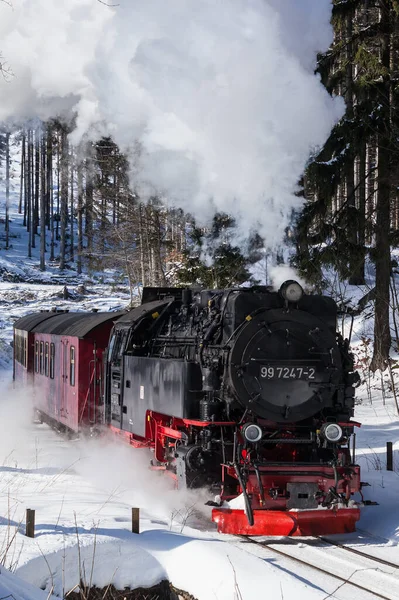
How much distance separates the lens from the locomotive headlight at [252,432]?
295 inches

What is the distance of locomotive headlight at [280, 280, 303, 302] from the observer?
7977 millimetres

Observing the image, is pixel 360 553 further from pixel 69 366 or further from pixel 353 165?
pixel 353 165

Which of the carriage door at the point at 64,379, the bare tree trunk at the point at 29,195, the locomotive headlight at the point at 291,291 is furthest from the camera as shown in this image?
the bare tree trunk at the point at 29,195

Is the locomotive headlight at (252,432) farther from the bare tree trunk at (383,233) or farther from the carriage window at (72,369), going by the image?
the bare tree trunk at (383,233)

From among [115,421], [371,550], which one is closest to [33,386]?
[115,421]

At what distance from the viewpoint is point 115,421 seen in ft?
36.0

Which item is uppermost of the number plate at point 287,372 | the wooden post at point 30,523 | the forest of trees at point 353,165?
the forest of trees at point 353,165

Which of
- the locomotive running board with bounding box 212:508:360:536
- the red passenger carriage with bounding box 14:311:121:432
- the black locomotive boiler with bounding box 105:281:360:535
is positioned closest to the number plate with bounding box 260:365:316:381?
the black locomotive boiler with bounding box 105:281:360:535

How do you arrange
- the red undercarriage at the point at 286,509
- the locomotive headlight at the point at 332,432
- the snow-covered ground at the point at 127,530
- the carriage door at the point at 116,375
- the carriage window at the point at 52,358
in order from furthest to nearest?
the carriage window at the point at 52,358
the carriage door at the point at 116,375
the locomotive headlight at the point at 332,432
the red undercarriage at the point at 286,509
the snow-covered ground at the point at 127,530

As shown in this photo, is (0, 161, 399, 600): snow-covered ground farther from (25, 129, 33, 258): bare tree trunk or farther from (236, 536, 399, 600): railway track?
(25, 129, 33, 258): bare tree trunk

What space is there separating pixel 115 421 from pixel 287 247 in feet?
12.1

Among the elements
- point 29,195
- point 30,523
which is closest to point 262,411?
point 30,523

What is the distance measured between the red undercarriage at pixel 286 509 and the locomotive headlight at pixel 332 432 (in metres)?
0.30

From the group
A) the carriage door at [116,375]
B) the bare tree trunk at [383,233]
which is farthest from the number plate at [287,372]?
the bare tree trunk at [383,233]
